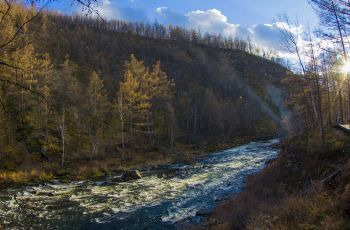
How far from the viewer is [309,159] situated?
1788cm

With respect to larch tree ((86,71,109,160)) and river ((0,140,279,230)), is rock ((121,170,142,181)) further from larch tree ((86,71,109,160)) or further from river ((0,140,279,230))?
larch tree ((86,71,109,160))

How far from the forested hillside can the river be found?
16.6 feet

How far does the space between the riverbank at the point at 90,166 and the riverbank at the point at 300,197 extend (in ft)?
47.3

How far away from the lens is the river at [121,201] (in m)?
17.0

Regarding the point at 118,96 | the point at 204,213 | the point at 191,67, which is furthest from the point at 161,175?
the point at 191,67

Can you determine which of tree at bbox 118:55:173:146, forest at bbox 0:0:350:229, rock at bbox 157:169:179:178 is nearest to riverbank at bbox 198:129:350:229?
forest at bbox 0:0:350:229

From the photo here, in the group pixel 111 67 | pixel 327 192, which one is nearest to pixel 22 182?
pixel 327 192

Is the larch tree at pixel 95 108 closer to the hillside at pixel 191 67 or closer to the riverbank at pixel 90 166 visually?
the riverbank at pixel 90 166

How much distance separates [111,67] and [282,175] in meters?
86.3

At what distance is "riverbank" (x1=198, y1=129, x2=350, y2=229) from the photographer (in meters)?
8.99

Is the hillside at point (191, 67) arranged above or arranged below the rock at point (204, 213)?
above

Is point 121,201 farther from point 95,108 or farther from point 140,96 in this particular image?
point 140,96

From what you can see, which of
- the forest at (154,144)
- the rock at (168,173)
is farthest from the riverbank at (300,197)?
the rock at (168,173)

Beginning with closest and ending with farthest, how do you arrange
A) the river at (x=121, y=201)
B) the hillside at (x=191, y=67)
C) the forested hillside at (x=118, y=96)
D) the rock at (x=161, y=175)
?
the river at (x=121, y=201)
the rock at (x=161, y=175)
the forested hillside at (x=118, y=96)
the hillside at (x=191, y=67)
